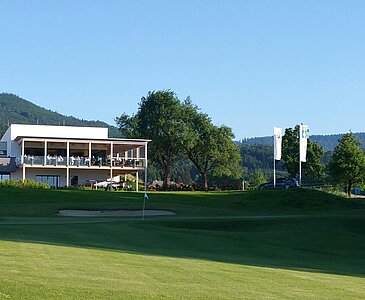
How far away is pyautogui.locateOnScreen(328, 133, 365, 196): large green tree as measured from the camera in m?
80.2

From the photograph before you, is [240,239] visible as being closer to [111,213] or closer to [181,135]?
[111,213]

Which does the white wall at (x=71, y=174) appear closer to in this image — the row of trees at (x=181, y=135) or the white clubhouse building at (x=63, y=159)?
the white clubhouse building at (x=63, y=159)

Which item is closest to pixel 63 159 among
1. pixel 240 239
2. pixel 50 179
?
pixel 50 179

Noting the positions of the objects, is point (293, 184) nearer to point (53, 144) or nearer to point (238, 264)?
point (53, 144)

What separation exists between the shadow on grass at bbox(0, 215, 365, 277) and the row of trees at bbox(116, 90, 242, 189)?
55332mm

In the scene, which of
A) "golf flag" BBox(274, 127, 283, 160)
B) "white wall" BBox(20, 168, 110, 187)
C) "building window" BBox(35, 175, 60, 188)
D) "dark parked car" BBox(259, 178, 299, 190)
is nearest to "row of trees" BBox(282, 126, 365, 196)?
"dark parked car" BBox(259, 178, 299, 190)

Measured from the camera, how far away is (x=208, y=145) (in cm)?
9406

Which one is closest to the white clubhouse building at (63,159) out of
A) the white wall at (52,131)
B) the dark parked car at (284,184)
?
the white wall at (52,131)

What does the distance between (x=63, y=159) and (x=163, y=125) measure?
73.2ft

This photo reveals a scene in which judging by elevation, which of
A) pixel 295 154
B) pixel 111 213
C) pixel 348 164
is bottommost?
pixel 111 213

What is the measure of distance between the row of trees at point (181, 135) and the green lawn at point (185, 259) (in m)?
47.4

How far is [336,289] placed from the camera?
13.0 m

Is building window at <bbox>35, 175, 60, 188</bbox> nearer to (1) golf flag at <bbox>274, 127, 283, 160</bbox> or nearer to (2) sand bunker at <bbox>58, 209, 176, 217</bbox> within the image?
(1) golf flag at <bbox>274, 127, 283, 160</bbox>

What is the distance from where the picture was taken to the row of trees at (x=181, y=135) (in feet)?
296
